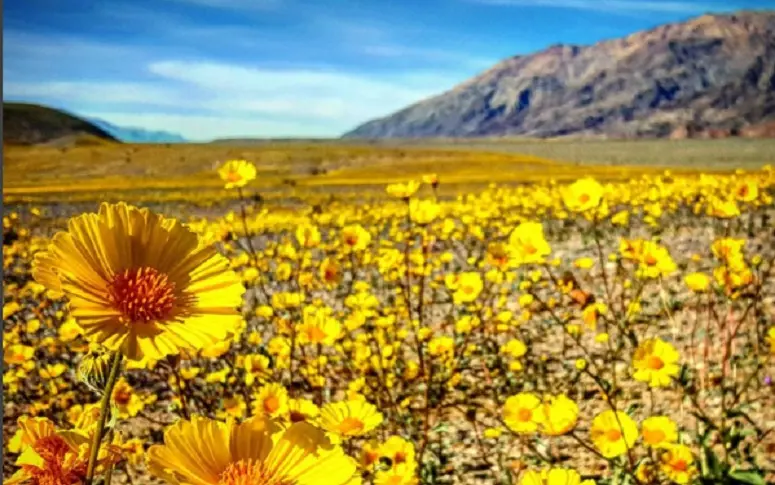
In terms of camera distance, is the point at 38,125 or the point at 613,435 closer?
the point at 613,435

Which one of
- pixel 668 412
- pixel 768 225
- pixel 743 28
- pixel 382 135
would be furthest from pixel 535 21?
pixel 382 135

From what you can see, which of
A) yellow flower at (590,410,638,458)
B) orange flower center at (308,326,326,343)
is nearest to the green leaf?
yellow flower at (590,410,638,458)

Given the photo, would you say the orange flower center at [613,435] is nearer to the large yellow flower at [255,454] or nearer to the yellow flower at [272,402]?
the yellow flower at [272,402]

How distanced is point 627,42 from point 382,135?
3220 millimetres

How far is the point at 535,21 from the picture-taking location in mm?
1696

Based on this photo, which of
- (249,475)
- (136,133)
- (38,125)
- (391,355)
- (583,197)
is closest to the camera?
(249,475)

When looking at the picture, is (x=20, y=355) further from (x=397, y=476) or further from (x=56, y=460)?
(x=56, y=460)

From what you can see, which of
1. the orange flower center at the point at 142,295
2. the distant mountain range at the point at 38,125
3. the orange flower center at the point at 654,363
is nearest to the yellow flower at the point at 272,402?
the orange flower center at the point at 654,363

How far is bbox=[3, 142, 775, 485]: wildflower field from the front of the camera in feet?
1.09

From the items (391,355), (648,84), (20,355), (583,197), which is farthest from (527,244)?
(648,84)

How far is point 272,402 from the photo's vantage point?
95 cm

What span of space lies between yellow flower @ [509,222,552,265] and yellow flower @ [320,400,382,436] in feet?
1.05

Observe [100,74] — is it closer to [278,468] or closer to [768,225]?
[278,468]

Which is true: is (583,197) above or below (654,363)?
above
